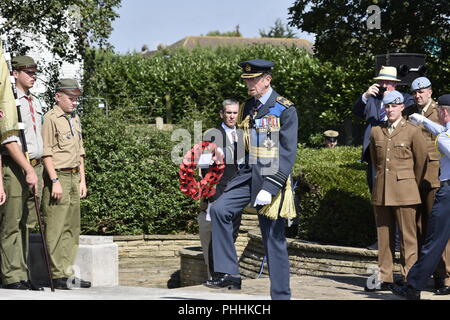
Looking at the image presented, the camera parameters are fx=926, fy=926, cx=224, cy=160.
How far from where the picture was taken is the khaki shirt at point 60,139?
9.23 metres

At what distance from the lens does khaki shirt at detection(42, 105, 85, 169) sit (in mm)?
9227

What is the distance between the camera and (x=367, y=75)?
2819 centimetres

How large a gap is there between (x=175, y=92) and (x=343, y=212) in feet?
87.5

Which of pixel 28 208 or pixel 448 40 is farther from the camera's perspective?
pixel 448 40

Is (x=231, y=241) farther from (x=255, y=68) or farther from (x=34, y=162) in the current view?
(x=34, y=162)

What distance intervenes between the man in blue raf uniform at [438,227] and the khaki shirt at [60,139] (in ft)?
11.6

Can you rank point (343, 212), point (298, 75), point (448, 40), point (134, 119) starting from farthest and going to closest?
point (298, 75) < point (134, 119) < point (448, 40) < point (343, 212)

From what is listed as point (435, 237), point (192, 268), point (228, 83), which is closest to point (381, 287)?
point (435, 237)

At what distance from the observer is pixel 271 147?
787cm

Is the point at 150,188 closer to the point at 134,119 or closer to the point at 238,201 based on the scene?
the point at 134,119

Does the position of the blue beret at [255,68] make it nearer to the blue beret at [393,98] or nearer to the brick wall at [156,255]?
the blue beret at [393,98]

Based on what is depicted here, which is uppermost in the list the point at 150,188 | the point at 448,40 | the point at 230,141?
the point at 448,40

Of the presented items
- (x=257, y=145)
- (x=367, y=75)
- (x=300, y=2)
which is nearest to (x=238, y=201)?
(x=257, y=145)

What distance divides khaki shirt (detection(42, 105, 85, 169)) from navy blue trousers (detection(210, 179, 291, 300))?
2.07 metres
